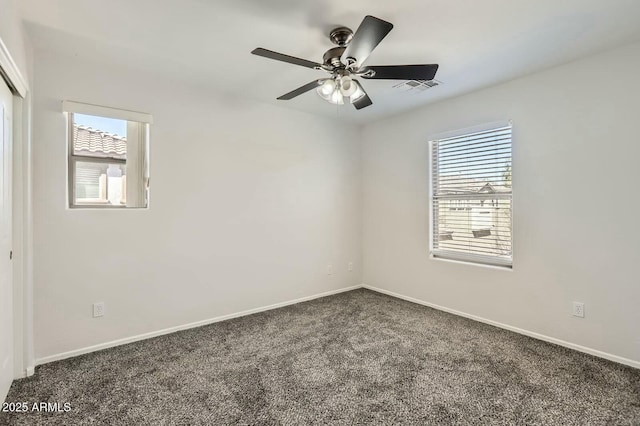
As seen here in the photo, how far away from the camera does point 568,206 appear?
9.24 feet

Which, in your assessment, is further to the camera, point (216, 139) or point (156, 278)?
point (216, 139)

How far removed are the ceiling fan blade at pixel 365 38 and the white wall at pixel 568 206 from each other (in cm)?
203

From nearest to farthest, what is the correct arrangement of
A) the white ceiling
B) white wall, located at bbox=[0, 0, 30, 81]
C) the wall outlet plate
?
white wall, located at bbox=[0, 0, 30, 81] < the white ceiling < the wall outlet plate

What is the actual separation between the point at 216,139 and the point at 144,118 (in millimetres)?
719

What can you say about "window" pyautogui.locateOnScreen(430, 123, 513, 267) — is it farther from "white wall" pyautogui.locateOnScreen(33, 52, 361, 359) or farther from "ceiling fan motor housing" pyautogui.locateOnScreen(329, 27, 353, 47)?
"ceiling fan motor housing" pyautogui.locateOnScreen(329, 27, 353, 47)

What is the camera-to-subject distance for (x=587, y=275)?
272 cm

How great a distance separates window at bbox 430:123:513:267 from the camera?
130 inches

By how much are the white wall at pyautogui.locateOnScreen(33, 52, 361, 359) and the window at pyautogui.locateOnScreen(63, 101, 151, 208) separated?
0.35ft

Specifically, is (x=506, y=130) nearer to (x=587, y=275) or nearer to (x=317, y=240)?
(x=587, y=275)

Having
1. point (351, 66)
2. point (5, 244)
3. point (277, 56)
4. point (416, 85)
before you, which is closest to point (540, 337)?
point (416, 85)

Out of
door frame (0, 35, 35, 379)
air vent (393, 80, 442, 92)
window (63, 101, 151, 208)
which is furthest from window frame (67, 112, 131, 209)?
air vent (393, 80, 442, 92)

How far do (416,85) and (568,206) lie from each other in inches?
71.5

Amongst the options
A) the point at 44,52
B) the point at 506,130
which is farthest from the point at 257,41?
the point at 506,130

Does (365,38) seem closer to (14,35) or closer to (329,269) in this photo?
(14,35)
